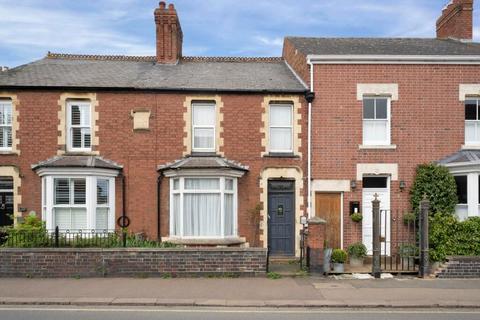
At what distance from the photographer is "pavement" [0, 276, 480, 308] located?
1070cm

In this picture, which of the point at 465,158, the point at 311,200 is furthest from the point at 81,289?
the point at 465,158

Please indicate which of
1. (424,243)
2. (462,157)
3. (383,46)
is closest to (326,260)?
(424,243)

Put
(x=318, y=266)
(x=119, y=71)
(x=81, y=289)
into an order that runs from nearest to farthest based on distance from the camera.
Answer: (x=81, y=289) → (x=318, y=266) → (x=119, y=71)

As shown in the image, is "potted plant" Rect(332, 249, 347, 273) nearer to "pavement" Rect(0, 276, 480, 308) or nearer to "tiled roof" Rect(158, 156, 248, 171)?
"pavement" Rect(0, 276, 480, 308)

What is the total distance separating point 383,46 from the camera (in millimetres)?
19906

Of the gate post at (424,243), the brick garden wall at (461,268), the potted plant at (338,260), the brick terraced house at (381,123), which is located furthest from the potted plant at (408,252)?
the brick terraced house at (381,123)

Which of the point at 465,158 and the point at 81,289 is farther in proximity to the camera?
the point at 465,158

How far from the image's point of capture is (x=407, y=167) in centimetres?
1769

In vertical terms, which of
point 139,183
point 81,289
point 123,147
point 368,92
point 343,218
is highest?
point 368,92

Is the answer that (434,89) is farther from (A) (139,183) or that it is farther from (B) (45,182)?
(B) (45,182)

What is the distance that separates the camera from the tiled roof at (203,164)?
1686 centimetres

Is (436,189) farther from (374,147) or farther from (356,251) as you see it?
(356,251)

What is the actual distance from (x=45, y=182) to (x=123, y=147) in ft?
9.35

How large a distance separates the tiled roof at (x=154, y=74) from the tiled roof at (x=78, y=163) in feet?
8.32
